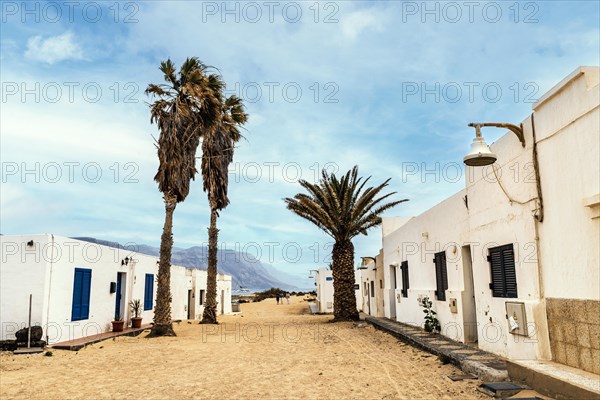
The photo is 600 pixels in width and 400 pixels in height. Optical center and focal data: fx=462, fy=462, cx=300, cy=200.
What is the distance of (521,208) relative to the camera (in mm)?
8656

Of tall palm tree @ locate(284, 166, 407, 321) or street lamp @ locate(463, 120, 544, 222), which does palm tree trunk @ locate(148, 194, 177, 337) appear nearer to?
tall palm tree @ locate(284, 166, 407, 321)

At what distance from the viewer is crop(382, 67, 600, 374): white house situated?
21.7ft

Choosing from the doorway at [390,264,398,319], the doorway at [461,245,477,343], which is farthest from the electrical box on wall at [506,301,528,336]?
the doorway at [390,264,398,319]

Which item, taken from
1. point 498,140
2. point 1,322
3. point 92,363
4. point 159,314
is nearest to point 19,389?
point 92,363

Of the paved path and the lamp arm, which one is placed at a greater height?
the lamp arm

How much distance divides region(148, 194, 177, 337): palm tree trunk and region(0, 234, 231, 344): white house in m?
2.02

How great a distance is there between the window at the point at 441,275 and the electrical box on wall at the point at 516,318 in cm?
482

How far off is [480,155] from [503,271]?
3211 millimetres

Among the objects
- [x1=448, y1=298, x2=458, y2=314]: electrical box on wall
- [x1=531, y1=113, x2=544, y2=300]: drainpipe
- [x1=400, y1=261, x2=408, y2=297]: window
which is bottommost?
[x1=448, y1=298, x2=458, y2=314]: electrical box on wall

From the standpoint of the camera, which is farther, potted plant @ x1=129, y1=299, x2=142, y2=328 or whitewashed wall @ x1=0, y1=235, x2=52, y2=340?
potted plant @ x1=129, y1=299, x2=142, y2=328

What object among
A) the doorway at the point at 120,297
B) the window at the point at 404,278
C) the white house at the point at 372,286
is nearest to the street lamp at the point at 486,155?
the window at the point at 404,278

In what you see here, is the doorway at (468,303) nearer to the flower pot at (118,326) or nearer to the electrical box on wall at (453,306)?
the electrical box on wall at (453,306)

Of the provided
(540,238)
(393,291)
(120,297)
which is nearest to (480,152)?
(540,238)

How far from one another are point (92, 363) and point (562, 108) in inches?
466
